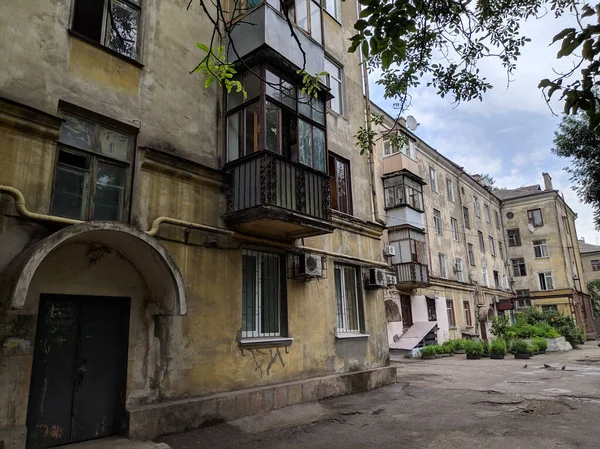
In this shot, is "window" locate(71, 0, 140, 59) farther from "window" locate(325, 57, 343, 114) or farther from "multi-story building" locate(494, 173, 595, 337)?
"multi-story building" locate(494, 173, 595, 337)

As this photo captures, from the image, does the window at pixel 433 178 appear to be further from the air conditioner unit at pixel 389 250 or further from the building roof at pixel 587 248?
the building roof at pixel 587 248

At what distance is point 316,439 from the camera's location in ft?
21.3

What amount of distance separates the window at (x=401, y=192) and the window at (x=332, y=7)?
1233 cm

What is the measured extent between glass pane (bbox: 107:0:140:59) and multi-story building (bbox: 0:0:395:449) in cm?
2

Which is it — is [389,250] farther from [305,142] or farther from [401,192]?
[305,142]

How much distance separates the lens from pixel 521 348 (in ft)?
64.3

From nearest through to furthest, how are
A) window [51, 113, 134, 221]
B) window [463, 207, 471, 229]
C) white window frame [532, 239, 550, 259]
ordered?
window [51, 113, 134, 221], window [463, 207, 471, 229], white window frame [532, 239, 550, 259]

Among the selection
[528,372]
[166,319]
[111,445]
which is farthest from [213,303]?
[528,372]

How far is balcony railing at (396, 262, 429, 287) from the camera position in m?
22.3

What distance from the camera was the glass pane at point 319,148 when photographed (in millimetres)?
9688

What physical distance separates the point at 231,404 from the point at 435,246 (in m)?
22.3

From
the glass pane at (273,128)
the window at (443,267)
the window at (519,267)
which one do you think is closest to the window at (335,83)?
the glass pane at (273,128)

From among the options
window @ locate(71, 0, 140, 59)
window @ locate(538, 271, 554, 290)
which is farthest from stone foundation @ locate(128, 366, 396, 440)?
window @ locate(538, 271, 554, 290)

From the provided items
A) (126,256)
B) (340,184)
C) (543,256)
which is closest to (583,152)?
(340,184)
